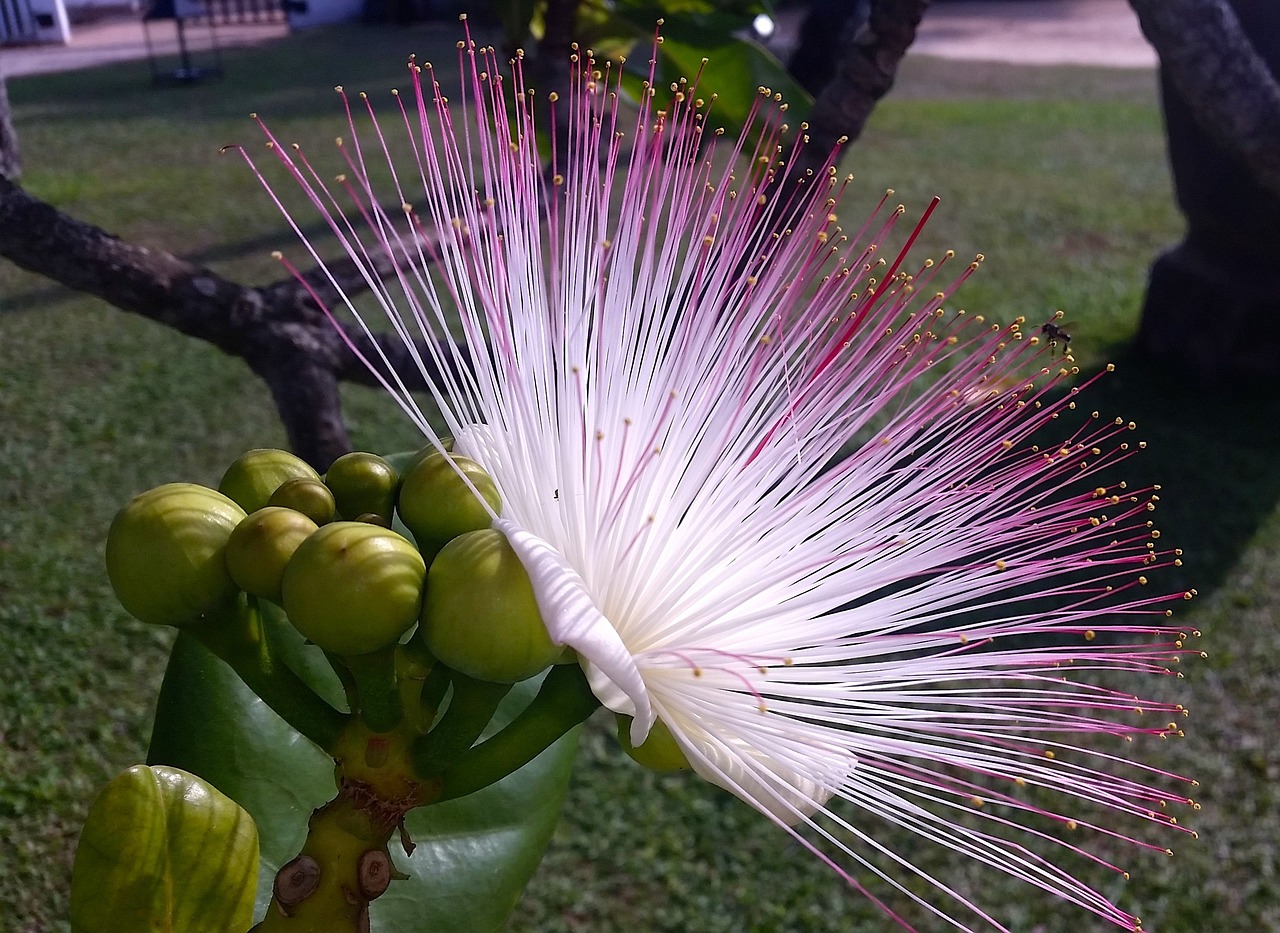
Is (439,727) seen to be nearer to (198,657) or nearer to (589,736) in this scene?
Result: (198,657)

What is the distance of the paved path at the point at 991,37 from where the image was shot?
989 centimetres

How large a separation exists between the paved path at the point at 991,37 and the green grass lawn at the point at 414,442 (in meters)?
0.82

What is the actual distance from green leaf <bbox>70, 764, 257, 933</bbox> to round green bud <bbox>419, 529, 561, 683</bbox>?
24 centimetres

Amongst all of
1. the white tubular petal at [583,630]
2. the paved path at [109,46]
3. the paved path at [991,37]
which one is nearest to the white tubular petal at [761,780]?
the white tubular petal at [583,630]

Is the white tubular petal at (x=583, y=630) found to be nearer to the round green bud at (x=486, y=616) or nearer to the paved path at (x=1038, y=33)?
the round green bud at (x=486, y=616)

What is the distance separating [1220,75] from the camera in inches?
79.4

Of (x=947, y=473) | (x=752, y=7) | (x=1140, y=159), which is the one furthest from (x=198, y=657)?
(x=1140, y=159)

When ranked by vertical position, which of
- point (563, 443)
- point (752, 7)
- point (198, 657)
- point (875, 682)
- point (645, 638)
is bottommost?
point (198, 657)

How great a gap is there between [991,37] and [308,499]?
19.6m

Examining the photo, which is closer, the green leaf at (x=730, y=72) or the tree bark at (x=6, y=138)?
the green leaf at (x=730, y=72)

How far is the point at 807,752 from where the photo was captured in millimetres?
1064

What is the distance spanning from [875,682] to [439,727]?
1.59ft

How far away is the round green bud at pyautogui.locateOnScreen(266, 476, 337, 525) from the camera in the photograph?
0.94 m

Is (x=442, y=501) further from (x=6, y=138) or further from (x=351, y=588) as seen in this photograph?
(x=6, y=138)
